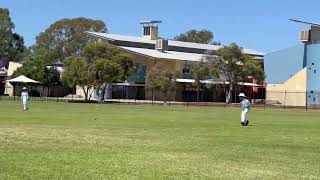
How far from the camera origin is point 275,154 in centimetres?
1631

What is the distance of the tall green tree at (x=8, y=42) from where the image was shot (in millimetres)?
126312

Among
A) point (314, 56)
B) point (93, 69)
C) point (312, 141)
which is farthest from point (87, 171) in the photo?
point (314, 56)

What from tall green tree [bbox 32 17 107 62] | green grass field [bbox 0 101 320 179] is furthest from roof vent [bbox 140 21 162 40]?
green grass field [bbox 0 101 320 179]

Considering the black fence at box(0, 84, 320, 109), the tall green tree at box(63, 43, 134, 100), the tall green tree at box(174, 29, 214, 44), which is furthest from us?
the tall green tree at box(174, 29, 214, 44)

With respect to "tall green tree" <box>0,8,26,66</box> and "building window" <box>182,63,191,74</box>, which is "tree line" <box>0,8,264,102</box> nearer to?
"tall green tree" <box>0,8,26,66</box>

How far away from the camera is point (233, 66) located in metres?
89.7

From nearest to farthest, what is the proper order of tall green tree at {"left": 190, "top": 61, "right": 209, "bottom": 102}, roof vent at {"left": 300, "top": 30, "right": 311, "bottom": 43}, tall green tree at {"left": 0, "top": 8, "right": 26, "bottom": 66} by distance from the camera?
tall green tree at {"left": 190, "top": 61, "right": 209, "bottom": 102}, roof vent at {"left": 300, "top": 30, "right": 311, "bottom": 43}, tall green tree at {"left": 0, "top": 8, "right": 26, "bottom": 66}

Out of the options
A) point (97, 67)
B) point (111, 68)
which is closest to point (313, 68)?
point (111, 68)

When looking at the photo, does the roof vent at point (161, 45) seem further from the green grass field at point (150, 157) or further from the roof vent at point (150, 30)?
the green grass field at point (150, 157)

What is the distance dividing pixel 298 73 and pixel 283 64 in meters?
5.08

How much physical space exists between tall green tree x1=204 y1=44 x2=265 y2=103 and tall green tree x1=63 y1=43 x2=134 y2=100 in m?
14.5

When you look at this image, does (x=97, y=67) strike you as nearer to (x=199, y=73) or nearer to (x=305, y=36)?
(x=199, y=73)

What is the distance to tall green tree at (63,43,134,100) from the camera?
263 ft

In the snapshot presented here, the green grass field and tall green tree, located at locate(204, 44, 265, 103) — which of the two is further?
tall green tree, located at locate(204, 44, 265, 103)
